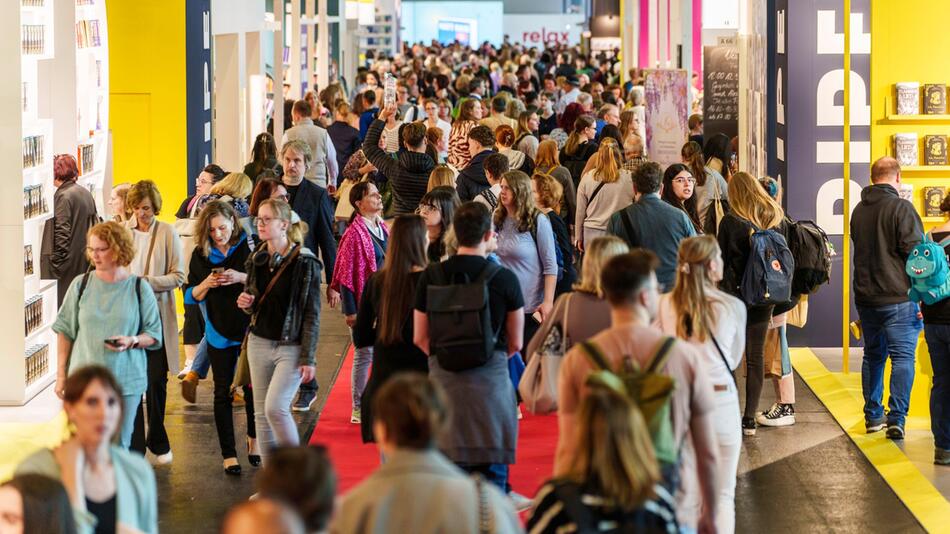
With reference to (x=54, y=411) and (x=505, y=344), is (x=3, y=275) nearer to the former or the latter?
(x=54, y=411)

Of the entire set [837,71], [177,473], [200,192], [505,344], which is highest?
[837,71]

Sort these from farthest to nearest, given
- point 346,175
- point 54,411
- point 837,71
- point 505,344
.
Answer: point 346,175 → point 837,71 → point 54,411 → point 505,344

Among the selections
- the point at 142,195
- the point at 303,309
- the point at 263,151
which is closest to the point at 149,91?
the point at 263,151

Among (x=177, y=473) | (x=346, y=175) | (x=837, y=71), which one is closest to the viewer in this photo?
(x=177, y=473)

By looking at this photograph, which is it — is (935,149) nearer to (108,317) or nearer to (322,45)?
(108,317)

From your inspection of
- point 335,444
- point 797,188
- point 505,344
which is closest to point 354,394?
point 335,444

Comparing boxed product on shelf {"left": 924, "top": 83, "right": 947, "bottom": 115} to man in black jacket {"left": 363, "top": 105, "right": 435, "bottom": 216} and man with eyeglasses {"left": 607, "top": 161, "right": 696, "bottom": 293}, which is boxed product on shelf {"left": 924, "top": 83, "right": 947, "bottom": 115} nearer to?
man with eyeglasses {"left": 607, "top": 161, "right": 696, "bottom": 293}

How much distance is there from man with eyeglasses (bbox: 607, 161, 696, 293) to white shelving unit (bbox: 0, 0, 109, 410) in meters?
3.89

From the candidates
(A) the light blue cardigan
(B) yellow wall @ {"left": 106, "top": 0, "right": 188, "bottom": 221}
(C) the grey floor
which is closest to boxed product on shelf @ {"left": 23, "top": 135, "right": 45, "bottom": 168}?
(C) the grey floor

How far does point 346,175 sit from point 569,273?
4.18m

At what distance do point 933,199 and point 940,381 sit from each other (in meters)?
2.46

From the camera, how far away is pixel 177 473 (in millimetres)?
8391

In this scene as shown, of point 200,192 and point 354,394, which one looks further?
point 200,192

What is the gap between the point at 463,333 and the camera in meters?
6.30
